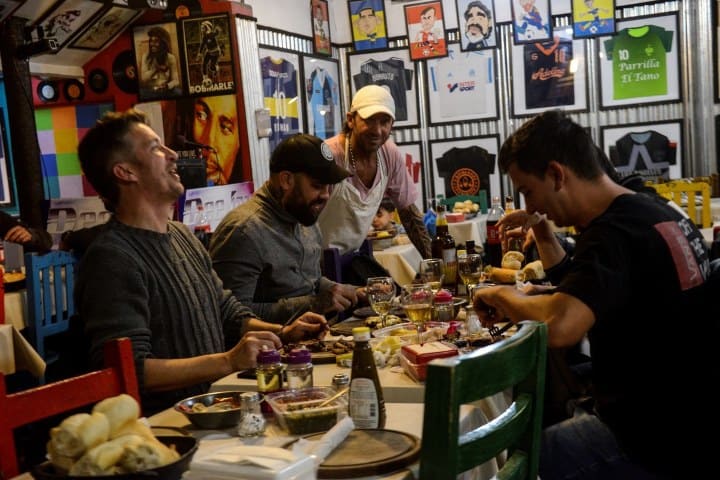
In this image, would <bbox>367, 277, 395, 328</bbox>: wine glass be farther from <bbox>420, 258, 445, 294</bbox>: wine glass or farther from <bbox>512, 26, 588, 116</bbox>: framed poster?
<bbox>512, 26, 588, 116</bbox>: framed poster

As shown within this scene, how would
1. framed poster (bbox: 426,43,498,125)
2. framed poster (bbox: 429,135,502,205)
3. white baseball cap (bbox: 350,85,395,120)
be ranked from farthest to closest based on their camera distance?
framed poster (bbox: 429,135,502,205) < framed poster (bbox: 426,43,498,125) < white baseball cap (bbox: 350,85,395,120)

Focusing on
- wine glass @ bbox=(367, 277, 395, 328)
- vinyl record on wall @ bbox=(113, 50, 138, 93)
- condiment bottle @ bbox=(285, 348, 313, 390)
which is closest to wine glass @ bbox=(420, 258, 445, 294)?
wine glass @ bbox=(367, 277, 395, 328)

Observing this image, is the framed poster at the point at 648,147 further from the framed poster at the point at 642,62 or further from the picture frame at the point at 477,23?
the picture frame at the point at 477,23

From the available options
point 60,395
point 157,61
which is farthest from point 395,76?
point 60,395

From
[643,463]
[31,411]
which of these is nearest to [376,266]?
[643,463]

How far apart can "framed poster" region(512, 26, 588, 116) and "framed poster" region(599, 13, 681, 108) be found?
0.98ft

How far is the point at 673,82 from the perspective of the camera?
32.2 feet

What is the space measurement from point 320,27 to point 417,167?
2.32 meters

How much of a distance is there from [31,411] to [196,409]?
383 mm

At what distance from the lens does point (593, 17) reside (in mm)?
9648

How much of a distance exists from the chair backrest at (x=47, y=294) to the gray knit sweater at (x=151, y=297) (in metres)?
2.49

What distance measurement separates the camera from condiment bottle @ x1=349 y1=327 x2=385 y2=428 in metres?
1.67

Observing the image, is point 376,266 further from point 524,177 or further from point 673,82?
point 673,82

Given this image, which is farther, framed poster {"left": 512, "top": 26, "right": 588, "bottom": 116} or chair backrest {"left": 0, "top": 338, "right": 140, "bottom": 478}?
framed poster {"left": 512, "top": 26, "right": 588, "bottom": 116}
